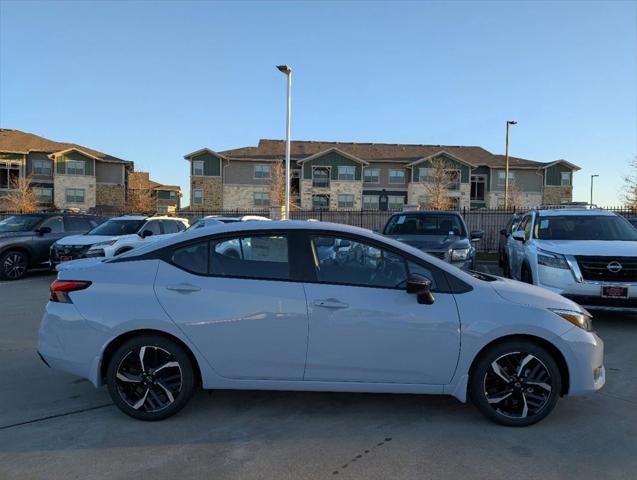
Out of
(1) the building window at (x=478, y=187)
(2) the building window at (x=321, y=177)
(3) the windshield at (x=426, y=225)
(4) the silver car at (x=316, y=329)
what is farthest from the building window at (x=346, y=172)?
(4) the silver car at (x=316, y=329)

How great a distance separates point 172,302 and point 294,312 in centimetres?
98

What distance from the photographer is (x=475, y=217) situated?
76.5ft

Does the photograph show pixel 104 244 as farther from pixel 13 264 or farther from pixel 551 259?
pixel 551 259

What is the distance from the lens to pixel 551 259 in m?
7.24

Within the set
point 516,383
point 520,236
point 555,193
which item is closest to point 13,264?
point 520,236

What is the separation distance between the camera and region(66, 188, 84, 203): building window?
161 feet

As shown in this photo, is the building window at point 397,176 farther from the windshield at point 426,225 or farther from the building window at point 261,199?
the windshield at point 426,225

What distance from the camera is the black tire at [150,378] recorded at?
3806 mm

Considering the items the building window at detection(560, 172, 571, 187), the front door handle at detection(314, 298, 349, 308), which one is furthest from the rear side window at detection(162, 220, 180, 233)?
the building window at detection(560, 172, 571, 187)

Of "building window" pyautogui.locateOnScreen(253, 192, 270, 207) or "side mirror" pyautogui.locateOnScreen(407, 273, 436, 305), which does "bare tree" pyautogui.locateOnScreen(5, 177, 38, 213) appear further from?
"side mirror" pyautogui.locateOnScreen(407, 273, 436, 305)

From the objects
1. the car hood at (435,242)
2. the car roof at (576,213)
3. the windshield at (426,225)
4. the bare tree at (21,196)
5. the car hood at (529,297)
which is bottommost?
the car hood at (529,297)

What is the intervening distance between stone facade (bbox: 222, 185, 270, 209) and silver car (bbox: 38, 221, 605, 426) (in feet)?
148

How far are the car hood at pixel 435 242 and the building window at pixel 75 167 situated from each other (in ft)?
157

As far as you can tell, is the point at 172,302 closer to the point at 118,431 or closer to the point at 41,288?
the point at 118,431
